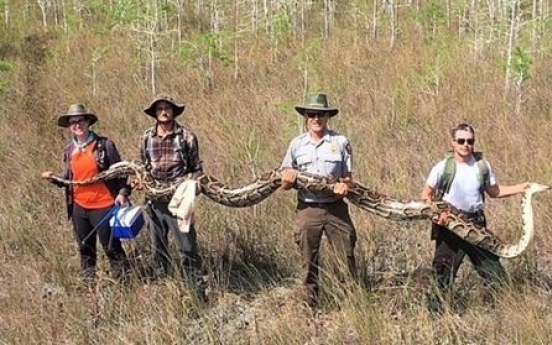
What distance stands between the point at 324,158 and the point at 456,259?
1191mm

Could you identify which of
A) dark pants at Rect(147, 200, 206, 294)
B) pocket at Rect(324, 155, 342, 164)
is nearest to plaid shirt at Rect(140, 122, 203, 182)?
dark pants at Rect(147, 200, 206, 294)

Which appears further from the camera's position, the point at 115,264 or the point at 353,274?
the point at 115,264

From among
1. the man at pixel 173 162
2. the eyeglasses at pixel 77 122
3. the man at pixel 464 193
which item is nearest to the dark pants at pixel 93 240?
the man at pixel 173 162

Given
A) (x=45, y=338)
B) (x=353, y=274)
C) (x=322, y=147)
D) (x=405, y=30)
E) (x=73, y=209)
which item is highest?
(x=405, y=30)

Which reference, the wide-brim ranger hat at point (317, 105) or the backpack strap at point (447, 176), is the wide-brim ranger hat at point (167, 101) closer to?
the wide-brim ranger hat at point (317, 105)

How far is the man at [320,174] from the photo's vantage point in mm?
4234

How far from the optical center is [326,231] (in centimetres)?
439

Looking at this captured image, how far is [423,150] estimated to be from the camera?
7.84 metres

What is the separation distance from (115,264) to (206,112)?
5.46 m

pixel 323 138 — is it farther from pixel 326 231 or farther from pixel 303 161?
pixel 326 231

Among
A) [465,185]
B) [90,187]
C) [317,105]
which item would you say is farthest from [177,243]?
[465,185]

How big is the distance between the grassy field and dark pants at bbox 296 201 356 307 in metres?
0.18

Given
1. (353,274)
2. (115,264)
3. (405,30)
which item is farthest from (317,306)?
(405,30)

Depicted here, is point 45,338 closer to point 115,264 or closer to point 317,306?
point 115,264
